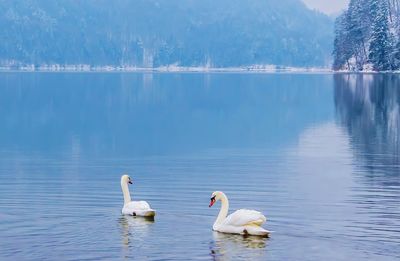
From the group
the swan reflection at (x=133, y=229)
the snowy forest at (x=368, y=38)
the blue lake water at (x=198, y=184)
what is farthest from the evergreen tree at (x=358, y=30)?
the swan reflection at (x=133, y=229)

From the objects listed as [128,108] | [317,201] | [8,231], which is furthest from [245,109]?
[8,231]

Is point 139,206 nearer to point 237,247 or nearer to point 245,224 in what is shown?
point 245,224

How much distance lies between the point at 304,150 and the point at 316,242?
2217 centimetres

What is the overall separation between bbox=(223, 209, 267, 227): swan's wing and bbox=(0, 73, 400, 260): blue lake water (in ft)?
1.18

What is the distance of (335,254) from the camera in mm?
18719

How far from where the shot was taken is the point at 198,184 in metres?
29.8

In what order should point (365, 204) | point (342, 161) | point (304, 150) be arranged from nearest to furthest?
point (365, 204) → point (342, 161) → point (304, 150)

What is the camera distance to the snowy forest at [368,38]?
14900 centimetres

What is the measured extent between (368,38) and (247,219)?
152m

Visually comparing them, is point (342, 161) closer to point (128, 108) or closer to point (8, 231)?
point (8, 231)

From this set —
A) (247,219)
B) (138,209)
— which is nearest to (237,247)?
(247,219)

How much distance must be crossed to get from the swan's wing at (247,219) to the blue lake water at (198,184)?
1.18 feet

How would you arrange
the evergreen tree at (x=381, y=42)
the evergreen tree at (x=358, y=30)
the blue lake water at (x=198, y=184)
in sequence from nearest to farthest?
the blue lake water at (x=198, y=184) → the evergreen tree at (x=381, y=42) → the evergreen tree at (x=358, y=30)

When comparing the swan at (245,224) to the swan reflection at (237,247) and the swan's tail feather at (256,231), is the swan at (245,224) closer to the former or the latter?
the swan's tail feather at (256,231)
